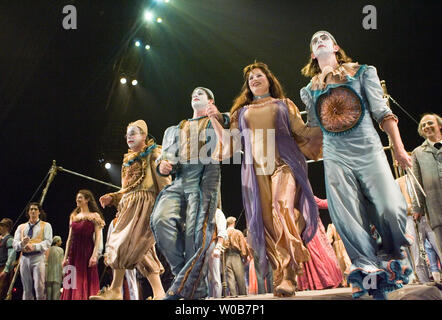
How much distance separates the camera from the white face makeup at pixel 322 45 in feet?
10.2

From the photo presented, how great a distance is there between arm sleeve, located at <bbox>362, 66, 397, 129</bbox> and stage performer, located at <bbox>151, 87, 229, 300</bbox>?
1240 millimetres

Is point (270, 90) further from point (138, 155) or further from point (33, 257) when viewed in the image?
point (33, 257)

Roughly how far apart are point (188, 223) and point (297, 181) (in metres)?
1.01

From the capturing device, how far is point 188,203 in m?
3.46

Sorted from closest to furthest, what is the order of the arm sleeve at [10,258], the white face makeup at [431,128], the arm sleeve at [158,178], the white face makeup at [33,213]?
1. the arm sleeve at [158,178]
2. the white face makeup at [431,128]
3. the white face makeup at [33,213]
4. the arm sleeve at [10,258]

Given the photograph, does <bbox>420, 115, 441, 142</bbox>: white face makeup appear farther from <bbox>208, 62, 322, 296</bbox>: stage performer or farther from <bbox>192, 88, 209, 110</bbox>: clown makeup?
<bbox>192, 88, 209, 110</bbox>: clown makeup

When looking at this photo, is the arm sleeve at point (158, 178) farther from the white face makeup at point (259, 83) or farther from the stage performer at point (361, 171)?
the stage performer at point (361, 171)

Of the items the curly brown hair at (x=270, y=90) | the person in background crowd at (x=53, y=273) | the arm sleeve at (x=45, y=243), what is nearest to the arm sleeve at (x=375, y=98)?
Result: the curly brown hair at (x=270, y=90)

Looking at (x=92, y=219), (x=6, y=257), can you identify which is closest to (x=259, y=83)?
(x=92, y=219)

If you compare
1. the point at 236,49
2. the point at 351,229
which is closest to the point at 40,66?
the point at 236,49

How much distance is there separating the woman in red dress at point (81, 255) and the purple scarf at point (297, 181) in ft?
9.03

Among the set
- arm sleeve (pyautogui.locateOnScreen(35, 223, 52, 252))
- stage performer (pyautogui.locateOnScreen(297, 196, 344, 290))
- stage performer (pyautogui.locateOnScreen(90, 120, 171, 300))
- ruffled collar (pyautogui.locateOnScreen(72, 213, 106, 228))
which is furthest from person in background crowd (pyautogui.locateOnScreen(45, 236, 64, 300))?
stage performer (pyautogui.locateOnScreen(297, 196, 344, 290))

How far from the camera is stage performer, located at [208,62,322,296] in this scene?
3.03 metres
